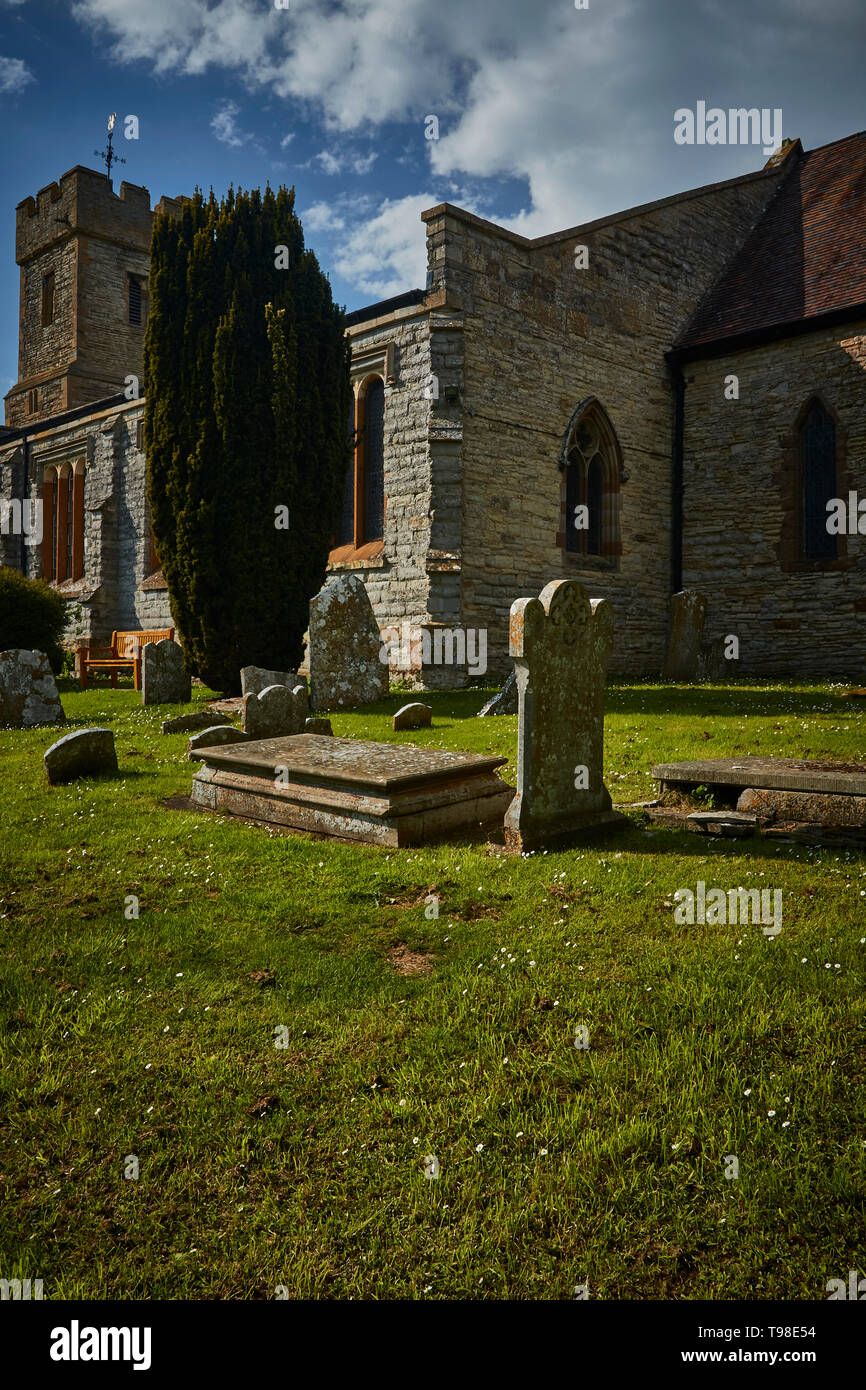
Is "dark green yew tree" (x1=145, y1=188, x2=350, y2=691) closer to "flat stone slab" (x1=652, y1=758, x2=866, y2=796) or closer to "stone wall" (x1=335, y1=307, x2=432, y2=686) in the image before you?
"stone wall" (x1=335, y1=307, x2=432, y2=686)

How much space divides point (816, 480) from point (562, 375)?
5370mm

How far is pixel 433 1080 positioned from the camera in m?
2.59

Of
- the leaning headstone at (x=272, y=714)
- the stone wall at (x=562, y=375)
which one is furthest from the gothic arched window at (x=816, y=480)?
the leaning headstone at (x=272, y=714)

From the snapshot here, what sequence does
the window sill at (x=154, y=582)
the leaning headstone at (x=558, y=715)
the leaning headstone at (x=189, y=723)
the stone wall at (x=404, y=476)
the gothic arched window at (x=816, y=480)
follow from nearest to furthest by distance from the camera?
the leaning headstone at (x=558, y=715)
the leaning headstone at (x=189, y=723)
the stone wall at (x=404, y=476)
the gothic arched window at (x=816, y=480)
the window sill at (x=154, y=582)

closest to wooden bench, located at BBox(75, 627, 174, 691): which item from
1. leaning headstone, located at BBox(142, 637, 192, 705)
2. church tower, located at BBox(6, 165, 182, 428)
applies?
leaning headstone, located at BBox(142, 637, 192, 705)

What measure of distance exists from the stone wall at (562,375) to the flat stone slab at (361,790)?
777 centimetres

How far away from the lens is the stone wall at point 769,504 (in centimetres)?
1505

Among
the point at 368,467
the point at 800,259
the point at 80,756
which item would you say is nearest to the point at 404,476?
the point at 368,467

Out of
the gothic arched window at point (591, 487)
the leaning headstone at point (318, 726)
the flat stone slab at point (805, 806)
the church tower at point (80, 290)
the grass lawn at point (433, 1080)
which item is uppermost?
the church tower at point (80, 290)

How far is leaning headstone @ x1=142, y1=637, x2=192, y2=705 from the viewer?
12.4 m

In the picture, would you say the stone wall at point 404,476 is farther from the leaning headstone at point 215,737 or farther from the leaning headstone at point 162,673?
the leaning headstone at point 215,737

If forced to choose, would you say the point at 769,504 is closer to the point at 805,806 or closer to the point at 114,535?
the point at 805,806

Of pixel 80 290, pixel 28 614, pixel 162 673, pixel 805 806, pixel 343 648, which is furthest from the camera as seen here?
pixel 80 290
